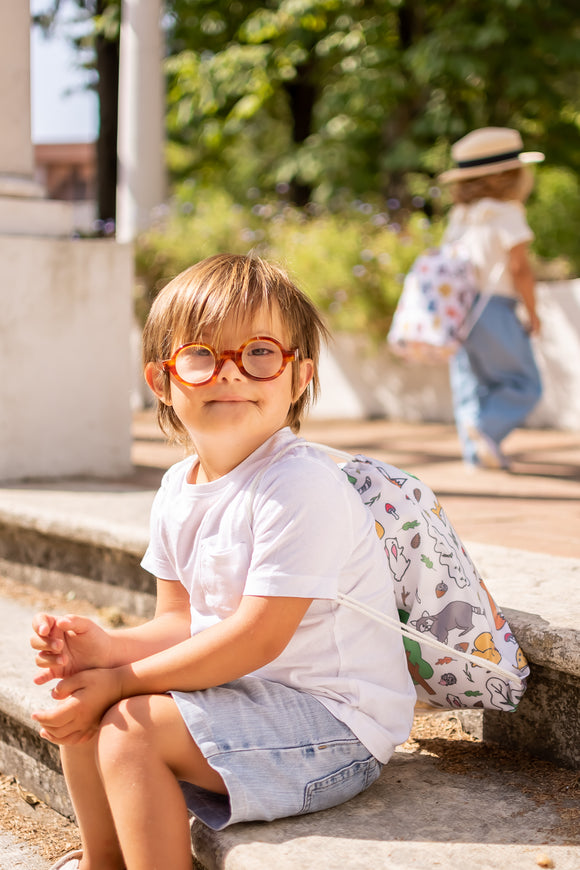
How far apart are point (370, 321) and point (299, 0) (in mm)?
4648

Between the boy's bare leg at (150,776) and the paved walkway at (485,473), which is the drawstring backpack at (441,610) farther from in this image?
the paved walkway at (485,473)

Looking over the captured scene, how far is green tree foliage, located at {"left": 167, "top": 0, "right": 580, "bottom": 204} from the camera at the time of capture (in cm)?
1027

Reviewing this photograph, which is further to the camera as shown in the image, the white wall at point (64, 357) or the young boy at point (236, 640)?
the white wall at point (64, 357)

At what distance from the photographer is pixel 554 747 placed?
6.61 ft

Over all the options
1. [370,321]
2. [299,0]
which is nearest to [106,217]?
[299,0]

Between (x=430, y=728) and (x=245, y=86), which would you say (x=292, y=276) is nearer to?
(x=430, y=728)

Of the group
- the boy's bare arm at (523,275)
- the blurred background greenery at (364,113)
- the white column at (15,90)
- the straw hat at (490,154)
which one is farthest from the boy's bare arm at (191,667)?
the blurred background greenery at (364,113)

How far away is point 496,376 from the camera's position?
5.19 m

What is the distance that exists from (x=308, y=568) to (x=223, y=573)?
172 millimetres

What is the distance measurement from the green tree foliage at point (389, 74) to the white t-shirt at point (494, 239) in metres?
5.46

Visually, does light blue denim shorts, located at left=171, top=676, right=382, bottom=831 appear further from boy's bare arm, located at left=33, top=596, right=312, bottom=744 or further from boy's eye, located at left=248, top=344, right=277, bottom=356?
boy's eye, located at left=248, top=344, right=277, bottom=356

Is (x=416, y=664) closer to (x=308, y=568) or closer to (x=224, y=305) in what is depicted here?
(x=308, y=568)

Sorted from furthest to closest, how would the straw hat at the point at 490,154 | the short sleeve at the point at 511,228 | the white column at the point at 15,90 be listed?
1. the straw hat at the point at 490,154
2. the short sleeve at the point at 511,228
3. the white column at the point at 15,90

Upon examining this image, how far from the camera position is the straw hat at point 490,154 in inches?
197
